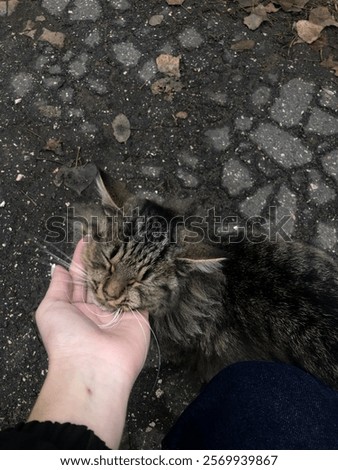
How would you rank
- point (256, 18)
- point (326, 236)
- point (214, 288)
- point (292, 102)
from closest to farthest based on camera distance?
point (214, 288) < point (326, 236) < point (292, 102) < point (256, 18)

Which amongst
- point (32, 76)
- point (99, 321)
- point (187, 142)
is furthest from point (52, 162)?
point (99, 321)

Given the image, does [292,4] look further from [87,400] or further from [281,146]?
[87,400]

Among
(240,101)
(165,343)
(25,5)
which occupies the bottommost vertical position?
(165,343)

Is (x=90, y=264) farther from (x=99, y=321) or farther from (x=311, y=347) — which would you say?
(x=311, y=347)

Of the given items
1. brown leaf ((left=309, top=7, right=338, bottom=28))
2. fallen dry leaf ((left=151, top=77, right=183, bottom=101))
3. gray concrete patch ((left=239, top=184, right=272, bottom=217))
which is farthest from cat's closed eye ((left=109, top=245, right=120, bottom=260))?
brown leaf ((left=309, top=7, right=338, bottom=28))

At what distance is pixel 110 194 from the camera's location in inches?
99.6

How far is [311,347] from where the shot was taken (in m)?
2.49

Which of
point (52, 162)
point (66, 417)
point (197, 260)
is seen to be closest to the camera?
point (66, 417)

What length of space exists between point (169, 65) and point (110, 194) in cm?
186

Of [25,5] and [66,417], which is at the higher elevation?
[25,5]

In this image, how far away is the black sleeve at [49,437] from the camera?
1683 millimetres

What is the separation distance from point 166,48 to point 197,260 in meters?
2.38

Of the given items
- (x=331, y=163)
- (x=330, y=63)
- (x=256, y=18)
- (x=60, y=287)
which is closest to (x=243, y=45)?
(x=256, y=18)

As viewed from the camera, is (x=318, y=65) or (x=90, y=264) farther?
(x=318, y=65)
